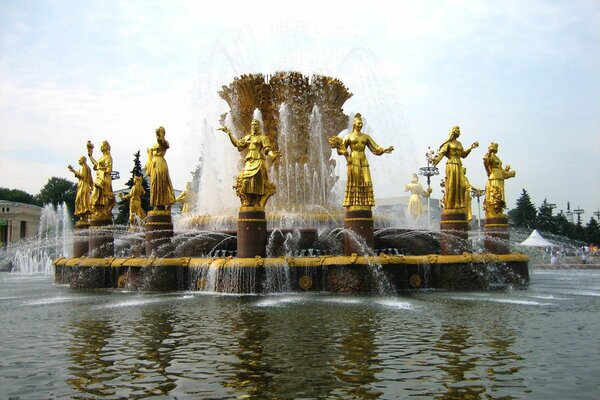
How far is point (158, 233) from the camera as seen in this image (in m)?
18.1

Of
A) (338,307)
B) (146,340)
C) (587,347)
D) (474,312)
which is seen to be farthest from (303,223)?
(587,347)

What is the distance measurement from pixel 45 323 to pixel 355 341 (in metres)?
5.92

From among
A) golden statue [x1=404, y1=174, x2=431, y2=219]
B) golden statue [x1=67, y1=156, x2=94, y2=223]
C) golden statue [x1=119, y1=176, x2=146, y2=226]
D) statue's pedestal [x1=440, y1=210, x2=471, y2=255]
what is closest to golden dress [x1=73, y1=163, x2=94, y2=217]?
golden statue [x1=67, y1=156, x2=94, y2=223]

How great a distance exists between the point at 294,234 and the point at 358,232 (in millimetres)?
2219

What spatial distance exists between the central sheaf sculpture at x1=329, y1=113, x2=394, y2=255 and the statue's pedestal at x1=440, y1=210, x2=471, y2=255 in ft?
8.73

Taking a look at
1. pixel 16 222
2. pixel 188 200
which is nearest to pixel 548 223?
pixel 188 200

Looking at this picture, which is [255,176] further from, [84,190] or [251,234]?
[84,190]

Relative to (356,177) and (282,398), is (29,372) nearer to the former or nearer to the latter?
(282,398)

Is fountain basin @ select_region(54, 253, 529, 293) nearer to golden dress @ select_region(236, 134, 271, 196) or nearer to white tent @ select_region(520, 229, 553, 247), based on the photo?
golden dress @ select_region(236, 134, 271, 196)

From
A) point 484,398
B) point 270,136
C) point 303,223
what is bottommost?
point 484,398

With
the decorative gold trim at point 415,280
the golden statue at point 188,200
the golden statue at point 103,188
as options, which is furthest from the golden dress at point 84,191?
the decorative gold trim at point 415,280

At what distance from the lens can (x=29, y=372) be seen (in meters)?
6.46

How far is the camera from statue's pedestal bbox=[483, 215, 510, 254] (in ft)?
60.1

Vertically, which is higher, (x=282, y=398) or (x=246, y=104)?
(x=246, y=104)
